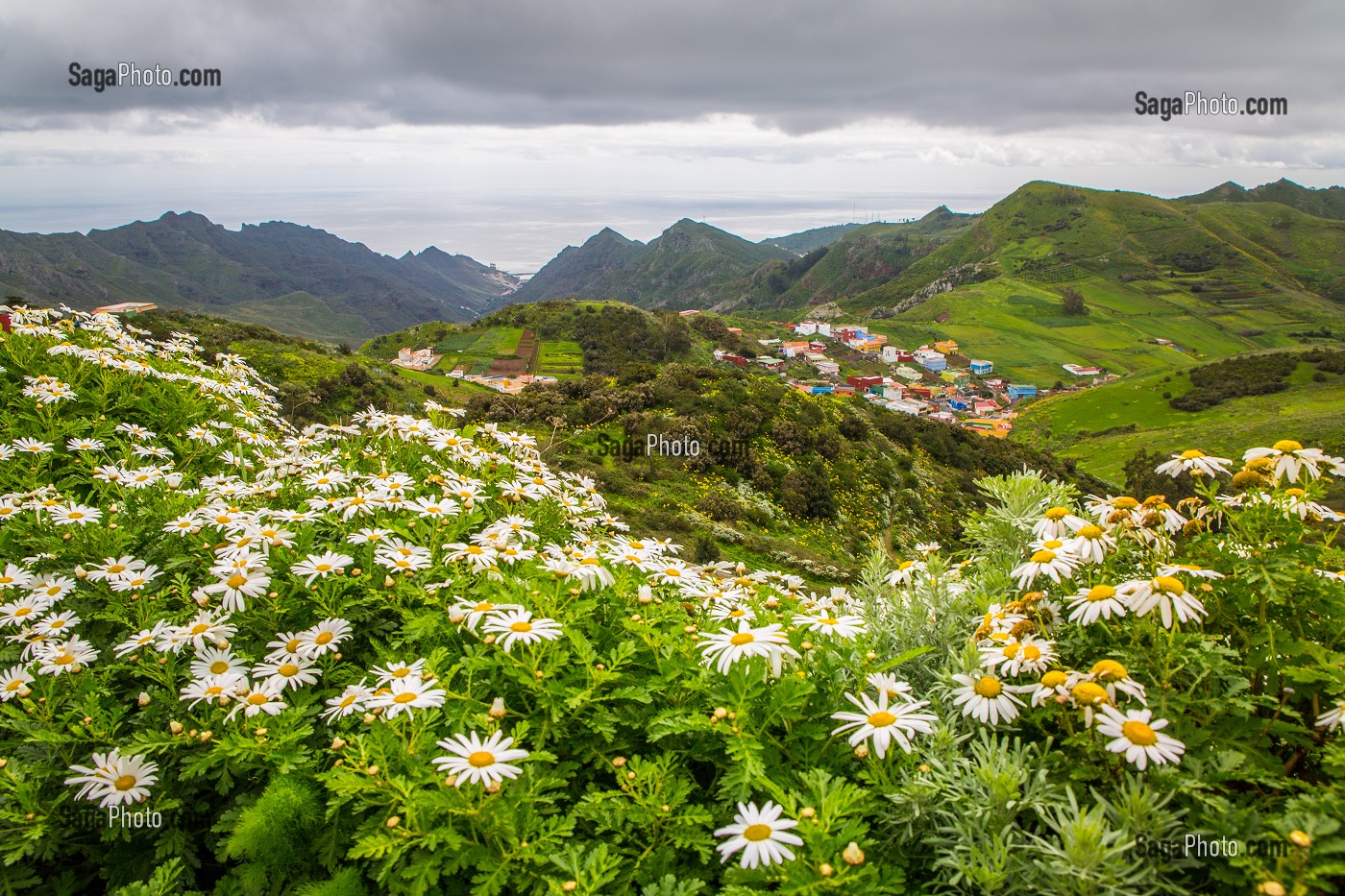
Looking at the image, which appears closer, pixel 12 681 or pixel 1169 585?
pixel 1169 585

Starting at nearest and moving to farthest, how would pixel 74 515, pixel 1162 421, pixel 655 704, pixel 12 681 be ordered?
pixel 655 704, pixel 12 681, pixel 74 515, pixel 1162 421

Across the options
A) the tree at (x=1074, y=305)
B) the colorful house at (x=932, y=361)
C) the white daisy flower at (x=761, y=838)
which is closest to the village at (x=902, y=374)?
the colorful house at (x=932, y=361)

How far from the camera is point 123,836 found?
2852mm

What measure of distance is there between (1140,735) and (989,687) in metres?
0.53

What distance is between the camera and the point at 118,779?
9.29ft

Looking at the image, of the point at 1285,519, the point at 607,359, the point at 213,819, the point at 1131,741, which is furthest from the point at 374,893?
the point at 607,359

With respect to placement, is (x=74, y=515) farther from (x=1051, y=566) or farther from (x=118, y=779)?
(x=1051, y=566)

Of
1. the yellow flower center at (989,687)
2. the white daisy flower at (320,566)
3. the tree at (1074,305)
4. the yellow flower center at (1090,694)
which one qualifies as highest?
the tree at (1074,305)

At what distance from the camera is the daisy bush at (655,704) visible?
2.16 meters

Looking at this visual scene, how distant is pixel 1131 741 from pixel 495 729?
2.20 m

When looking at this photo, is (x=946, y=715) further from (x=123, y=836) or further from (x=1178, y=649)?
(x=123, y=836)

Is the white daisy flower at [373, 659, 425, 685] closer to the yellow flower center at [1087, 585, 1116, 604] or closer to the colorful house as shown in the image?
the yellow flower center at [1087, 585, 1116, 604]

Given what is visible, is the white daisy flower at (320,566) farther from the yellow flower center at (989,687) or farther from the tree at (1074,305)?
the tree at (1074,305)

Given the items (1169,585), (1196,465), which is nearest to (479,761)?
(1169,585)
